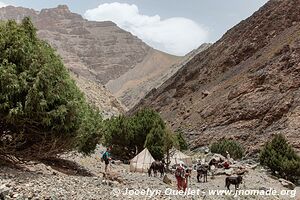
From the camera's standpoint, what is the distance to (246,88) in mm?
66562

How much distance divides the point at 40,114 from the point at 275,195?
15.5 meters

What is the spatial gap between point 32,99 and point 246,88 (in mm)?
54994

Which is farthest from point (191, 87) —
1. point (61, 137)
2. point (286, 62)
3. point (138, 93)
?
point (138, 93)

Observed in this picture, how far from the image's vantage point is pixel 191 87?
91500 mm

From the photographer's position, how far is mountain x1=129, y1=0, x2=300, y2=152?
55.1 meters

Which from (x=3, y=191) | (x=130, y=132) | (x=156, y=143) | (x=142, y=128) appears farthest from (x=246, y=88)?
(x=3, y=191)

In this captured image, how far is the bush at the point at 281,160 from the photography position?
107ft

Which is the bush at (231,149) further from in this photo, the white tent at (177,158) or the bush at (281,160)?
the white tent at (177,158)

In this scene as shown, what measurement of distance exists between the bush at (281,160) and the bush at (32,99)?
21.0 meters

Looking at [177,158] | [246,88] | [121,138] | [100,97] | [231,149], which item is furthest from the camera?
[100,97]

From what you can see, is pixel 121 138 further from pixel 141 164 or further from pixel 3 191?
pixel 3 191

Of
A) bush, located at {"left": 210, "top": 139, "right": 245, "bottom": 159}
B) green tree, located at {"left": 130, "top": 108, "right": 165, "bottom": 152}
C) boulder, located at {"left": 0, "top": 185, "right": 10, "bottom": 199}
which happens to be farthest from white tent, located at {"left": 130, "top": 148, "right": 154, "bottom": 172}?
bush, located at {"left": 210, "top": 139, "right": 245, "bottom": 159}

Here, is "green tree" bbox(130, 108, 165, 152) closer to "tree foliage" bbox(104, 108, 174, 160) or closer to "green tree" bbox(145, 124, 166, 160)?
"tree foliage" bbox(104, 108, 174, 160)

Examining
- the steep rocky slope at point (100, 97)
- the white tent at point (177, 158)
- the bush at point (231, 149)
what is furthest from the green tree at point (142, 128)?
the steep rocky slope at point (100, 97)
